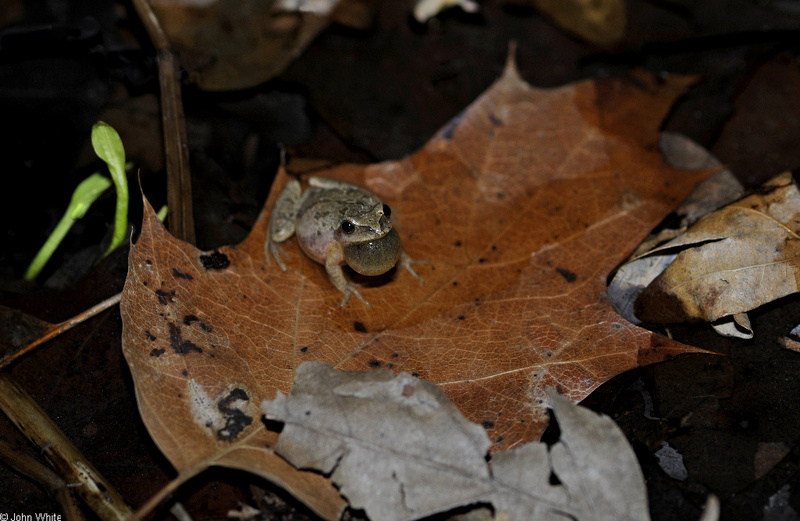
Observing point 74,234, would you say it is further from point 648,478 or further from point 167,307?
point 648,478

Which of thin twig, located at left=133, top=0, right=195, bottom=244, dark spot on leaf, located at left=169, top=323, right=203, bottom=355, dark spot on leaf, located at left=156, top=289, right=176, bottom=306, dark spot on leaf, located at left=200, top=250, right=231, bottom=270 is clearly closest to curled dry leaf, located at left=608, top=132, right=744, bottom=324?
dark spot on leaf, located at left=200, top=250, right=231, bottom=270

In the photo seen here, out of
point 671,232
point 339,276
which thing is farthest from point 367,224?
point 671,232

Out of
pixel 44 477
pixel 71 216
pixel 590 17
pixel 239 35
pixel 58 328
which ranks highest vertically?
pixel 590 17

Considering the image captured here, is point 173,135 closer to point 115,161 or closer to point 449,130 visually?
point 115,161

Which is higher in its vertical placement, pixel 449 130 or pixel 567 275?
pixel 449 130

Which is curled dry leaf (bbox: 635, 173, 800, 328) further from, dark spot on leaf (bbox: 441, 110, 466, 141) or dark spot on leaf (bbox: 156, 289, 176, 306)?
dark spot on leaf (bbox: 156, 289, 176, 306)

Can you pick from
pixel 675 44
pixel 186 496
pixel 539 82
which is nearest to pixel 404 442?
pixel 186 496

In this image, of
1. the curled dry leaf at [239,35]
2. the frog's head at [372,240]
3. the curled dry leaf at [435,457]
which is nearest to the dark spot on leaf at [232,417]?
the curled dry leaf at [435,457]
